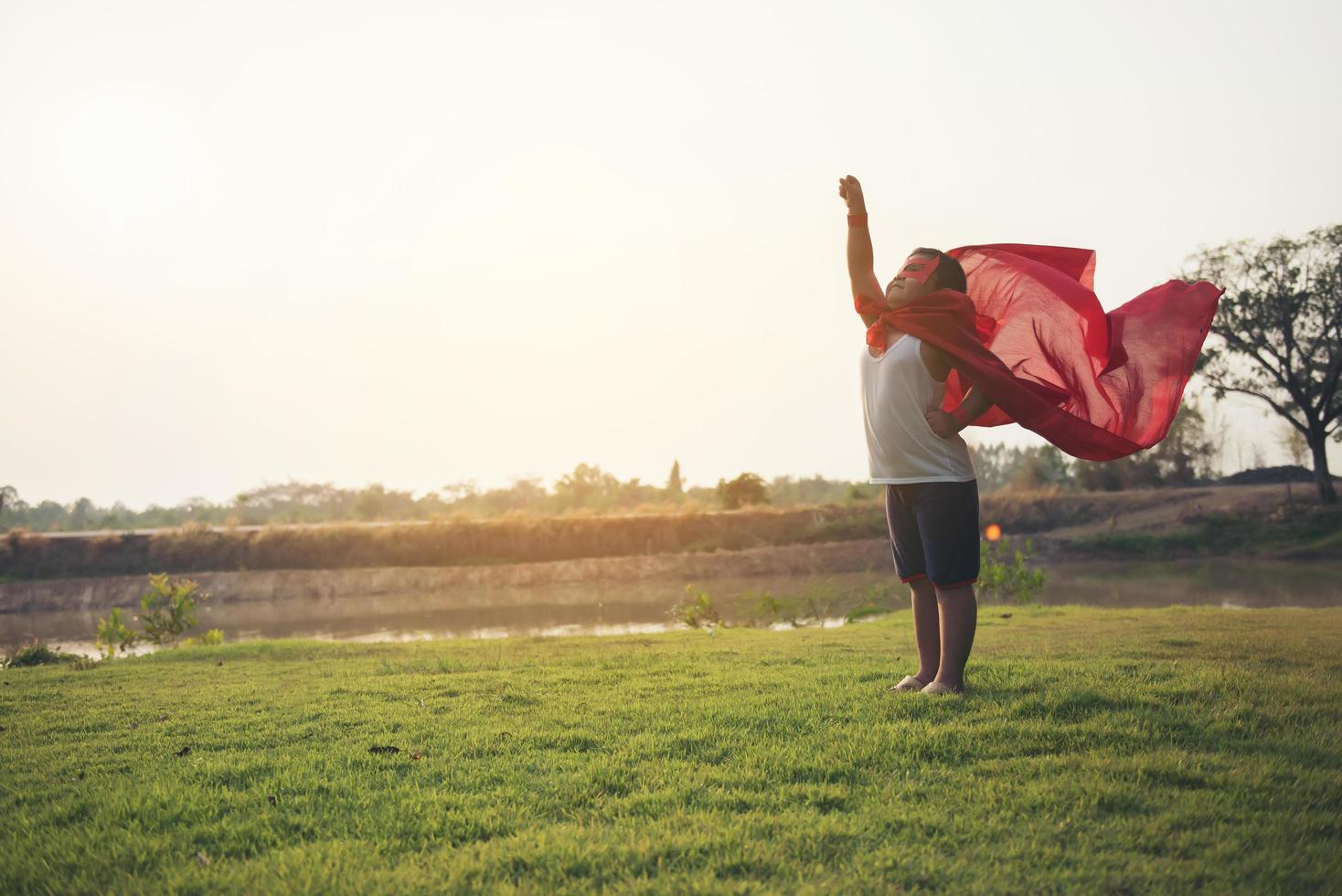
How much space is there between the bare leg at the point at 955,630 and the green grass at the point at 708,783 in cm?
16

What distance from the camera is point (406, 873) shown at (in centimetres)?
238

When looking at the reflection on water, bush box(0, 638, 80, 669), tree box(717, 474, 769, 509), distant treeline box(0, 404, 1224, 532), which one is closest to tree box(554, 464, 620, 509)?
distant treeline box(0, 404, 1224, 532)

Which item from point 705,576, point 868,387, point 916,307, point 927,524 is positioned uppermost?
point 916,307

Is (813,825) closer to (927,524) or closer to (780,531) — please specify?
(927,524)

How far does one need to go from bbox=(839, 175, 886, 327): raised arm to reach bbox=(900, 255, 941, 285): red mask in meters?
0.21

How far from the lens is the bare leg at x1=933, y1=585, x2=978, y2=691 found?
4.21 m

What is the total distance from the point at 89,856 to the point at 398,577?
22.8 metres

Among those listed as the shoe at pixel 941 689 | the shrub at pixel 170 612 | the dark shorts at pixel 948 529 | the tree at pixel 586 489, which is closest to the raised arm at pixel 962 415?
the dark shorts at pixel 948 529

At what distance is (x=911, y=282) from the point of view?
177 inches

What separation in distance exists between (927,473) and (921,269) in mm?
1082

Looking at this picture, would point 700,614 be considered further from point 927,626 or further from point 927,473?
point 927,473

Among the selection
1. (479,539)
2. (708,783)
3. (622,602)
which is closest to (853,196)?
(708,783)

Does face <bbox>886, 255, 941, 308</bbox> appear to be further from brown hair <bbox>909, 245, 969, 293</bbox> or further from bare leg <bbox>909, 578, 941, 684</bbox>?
bare leg <bbox>909, 578, 941, 684</bbox>

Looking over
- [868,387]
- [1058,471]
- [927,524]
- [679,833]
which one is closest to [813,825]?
[679,833]
